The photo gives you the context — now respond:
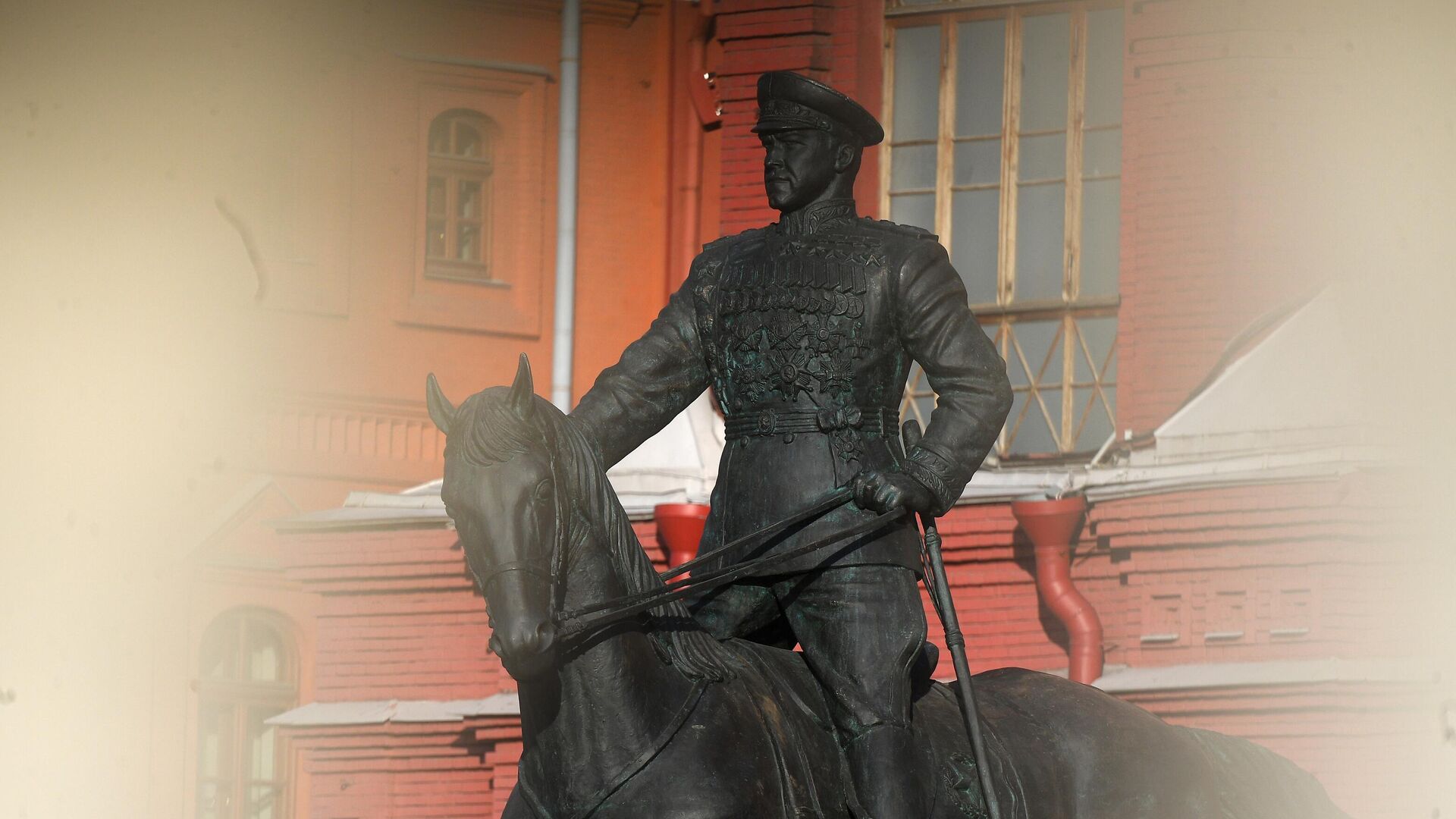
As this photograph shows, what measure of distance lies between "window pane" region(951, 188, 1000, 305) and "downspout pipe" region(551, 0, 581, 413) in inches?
143

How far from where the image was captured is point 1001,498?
14.2 m

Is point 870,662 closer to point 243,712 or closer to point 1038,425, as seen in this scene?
point 1038,425

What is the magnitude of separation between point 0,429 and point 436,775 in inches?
168

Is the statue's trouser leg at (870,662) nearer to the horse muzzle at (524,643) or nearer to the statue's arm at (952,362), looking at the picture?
the statue's arm at (952,362)

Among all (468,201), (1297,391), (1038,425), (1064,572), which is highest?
(468,201)

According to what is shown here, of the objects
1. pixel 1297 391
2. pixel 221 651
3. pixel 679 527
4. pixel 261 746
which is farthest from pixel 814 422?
pixel 221 651

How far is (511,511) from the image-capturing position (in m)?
5.09

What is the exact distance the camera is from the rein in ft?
17.0

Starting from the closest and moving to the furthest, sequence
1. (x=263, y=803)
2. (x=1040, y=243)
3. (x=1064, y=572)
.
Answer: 1. (x=1064, y=572)
2. (x=1040, y=243)
3. (x=263, y=803)

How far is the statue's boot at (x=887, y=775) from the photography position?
5.52 meters

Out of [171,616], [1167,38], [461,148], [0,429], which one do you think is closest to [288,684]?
[171,616]

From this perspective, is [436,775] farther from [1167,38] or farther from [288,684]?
[1167,38]

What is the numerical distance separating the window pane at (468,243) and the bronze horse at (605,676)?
15.1 metres

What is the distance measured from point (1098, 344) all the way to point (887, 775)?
11.5 m
